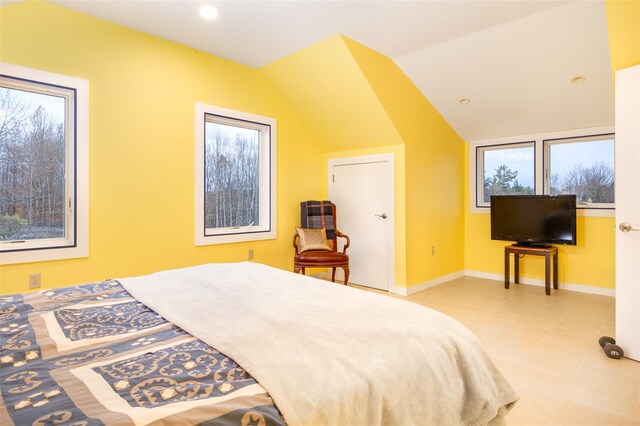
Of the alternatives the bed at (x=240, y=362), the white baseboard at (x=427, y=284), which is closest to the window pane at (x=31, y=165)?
the bed at (x=240, y=362)

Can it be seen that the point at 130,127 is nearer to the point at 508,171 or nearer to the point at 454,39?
the point at 454,39

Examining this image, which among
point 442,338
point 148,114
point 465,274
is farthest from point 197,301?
point 465,274

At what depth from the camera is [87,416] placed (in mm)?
755

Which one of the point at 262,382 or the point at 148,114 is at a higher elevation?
the point at 148,114

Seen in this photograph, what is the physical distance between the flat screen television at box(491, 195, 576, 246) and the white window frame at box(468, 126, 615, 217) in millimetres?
312

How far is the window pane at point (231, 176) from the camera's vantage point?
4004mm

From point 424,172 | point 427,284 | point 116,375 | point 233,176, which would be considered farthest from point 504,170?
point 116,375

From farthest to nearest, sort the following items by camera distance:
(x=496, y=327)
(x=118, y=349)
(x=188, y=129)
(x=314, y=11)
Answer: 1. (x=188, y=129)
2. (x=496, y=327)
3. (x=314, y=11)
4. (x=118, y=349)

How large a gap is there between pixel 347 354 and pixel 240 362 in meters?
0.30

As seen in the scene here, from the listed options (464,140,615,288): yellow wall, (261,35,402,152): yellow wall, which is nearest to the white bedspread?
(261,35,402,152): yellow wall

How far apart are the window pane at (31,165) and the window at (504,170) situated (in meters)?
5.06

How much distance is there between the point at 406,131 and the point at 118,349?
153 inches

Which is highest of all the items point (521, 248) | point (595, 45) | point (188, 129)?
point (595, 45)

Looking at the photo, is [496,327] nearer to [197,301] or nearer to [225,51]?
[197,301]
